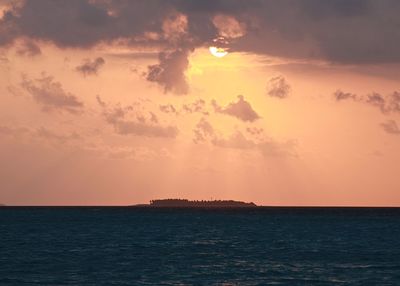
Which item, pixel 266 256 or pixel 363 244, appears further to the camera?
pixel 363 244

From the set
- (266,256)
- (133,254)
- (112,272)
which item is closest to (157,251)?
(133,254)

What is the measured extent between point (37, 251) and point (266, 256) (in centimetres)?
3195

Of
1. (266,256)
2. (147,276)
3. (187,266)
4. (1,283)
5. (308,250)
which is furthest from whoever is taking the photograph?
(308,250)

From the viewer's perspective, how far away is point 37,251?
362 ft

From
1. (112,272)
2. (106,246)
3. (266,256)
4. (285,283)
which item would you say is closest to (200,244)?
(106,246)

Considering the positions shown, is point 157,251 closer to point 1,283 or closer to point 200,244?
point 200,244

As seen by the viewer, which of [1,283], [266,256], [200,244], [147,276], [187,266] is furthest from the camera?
[200,244]

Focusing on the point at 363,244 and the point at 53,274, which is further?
the point at 363,244

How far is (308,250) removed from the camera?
378ft

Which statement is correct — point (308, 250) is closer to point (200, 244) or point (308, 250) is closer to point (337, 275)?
point (200, 244)

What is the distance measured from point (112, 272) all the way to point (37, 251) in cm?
2902

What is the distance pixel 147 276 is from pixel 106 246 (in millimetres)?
→ 39349

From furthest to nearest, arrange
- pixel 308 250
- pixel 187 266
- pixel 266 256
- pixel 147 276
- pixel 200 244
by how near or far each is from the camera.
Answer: pixel 200 244 → pixel 308 250 → pixel 266 256 → pixel 187 266 → pixel 147 276

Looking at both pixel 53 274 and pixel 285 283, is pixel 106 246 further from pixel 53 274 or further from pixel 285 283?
pixel 285 283
